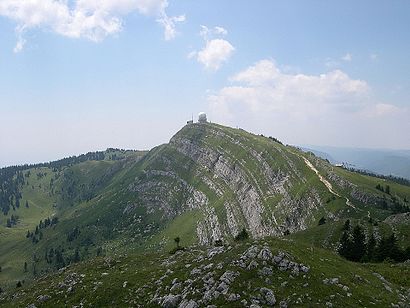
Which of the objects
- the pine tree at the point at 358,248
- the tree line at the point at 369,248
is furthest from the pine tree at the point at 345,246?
the pine tree at the point at 358,248

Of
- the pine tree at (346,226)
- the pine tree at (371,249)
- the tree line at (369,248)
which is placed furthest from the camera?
the pine tree at (346,226)

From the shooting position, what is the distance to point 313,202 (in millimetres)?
185125

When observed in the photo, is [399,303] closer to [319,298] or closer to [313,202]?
[319,298]

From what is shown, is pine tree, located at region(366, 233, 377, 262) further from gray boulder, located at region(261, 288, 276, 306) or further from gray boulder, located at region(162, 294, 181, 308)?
gray boulder, located at region(162, 294, 181, 308)

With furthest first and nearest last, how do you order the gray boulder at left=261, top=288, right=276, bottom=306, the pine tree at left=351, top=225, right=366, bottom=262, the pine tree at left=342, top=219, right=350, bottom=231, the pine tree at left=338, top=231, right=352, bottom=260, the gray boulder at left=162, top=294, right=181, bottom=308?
the pine tree at left=342, top=219, right=350, bottom=231, the pine tree at left=338, top=231, right=352, bottom=260, the pine tree at left=351, top=225, right=366, bottom=262, the gray boulder at left=162, top=294, right=181, bottom=308, the gray boulder at left=261, top=288, right=276, bottom=306

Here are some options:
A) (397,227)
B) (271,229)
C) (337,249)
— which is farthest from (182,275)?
(271,229)

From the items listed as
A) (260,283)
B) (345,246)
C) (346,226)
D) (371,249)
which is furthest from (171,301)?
(346,226)

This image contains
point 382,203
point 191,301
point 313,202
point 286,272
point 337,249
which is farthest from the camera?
point 313,202

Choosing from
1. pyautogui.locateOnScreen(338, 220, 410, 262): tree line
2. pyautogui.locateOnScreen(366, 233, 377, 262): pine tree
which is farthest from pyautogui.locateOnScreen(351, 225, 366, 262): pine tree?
pyautogui.locateOnScreen(366, 233, 377, 262): pine tree

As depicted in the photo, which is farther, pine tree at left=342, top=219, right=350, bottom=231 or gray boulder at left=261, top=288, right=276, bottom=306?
pine tree at left=342, top=219, right=350, bottom=231

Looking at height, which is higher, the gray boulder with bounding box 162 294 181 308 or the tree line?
the gray boulder with bounding box 162 294 181 308

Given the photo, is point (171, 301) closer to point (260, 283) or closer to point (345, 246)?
point (260, 283)

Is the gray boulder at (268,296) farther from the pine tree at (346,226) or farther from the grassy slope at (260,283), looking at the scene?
the pine tree at (346,226)

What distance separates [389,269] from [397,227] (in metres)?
39.5
